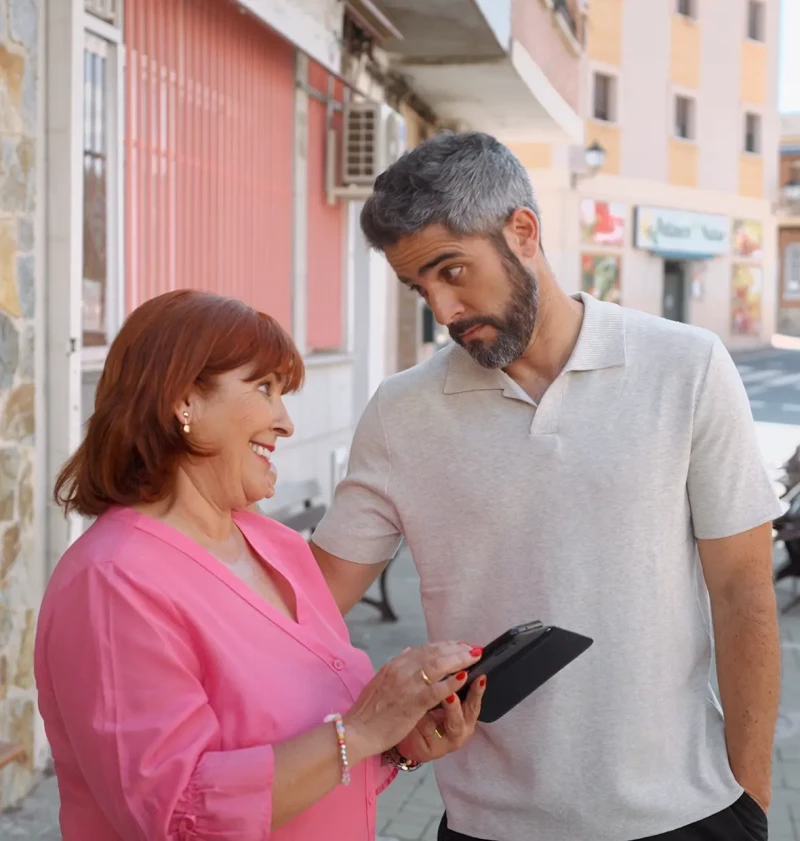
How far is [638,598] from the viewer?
205 cm

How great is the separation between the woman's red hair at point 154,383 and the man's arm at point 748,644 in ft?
3.04

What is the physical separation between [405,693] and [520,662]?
0.19 m

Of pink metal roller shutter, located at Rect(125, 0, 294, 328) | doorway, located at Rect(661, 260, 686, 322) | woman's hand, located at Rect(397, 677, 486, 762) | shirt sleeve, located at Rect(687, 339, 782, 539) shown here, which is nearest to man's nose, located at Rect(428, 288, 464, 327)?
shirt sleeve, located at Rect(687, 339, 782, 539)

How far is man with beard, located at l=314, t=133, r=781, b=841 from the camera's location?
205cm

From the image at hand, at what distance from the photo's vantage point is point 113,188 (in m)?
5.39

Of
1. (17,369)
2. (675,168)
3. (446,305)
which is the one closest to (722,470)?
(446,305)

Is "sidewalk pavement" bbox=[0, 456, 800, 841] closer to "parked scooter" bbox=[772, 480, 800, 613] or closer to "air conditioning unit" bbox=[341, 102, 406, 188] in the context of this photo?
"parked scooter" bbox=[772, 480, 800, 613]

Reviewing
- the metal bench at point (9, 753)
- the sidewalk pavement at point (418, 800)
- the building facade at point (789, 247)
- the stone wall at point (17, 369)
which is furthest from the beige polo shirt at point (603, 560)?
the building facade at point (789, 247)

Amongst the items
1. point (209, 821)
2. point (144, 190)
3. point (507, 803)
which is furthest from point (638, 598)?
point (144, 190)

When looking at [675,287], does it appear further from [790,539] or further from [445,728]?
[445,728]

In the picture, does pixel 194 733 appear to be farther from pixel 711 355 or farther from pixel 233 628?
pixel 711 355

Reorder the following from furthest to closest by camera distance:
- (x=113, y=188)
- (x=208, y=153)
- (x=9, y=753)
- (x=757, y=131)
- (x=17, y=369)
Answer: (x=757, y=131) < (x=208, y=153) < (x=113, y=188) < (x=17, y=369) < (x=9, y=753)

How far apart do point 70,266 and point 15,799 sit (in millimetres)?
2035

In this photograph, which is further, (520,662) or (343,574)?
(343,574)
